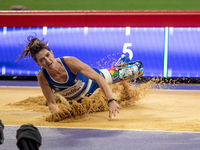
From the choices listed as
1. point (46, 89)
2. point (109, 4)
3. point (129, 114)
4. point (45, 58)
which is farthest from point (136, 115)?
point (109, 4)

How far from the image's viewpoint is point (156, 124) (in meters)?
2.36

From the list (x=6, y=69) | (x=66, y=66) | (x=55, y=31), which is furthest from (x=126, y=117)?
(x=6, y=69)

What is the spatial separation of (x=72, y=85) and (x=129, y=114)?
69 centimetres

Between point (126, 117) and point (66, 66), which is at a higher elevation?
point (66, 66)

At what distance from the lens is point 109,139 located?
1.88m

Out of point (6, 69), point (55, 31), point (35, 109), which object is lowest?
point (35, 109)

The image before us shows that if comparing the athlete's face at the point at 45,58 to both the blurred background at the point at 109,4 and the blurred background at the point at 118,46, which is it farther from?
the blurred background at the point at 109,4

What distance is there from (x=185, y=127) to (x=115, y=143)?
29.4 inches

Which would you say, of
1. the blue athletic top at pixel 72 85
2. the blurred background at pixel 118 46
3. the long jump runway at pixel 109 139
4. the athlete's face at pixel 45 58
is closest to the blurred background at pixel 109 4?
the blurred background at pixel 118 46

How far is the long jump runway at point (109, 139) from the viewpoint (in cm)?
171

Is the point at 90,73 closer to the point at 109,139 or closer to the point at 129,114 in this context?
the point at 109,139

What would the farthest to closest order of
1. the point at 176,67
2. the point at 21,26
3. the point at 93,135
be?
1. the point at 21,26
2. the point at 176,67
3. the point at 93,135

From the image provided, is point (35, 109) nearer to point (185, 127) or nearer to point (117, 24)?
point (185, 127)

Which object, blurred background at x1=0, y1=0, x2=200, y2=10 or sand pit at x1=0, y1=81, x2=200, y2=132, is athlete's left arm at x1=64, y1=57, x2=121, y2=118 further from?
blurred background at x1=0, y1=0, x2=200, y2=10
